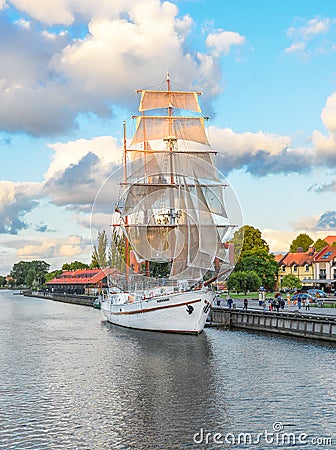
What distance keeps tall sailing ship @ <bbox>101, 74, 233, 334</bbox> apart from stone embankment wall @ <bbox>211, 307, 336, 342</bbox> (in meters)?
4.23

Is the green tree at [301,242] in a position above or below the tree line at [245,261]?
above

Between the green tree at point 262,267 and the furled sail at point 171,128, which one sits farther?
the green tree at point 262,267

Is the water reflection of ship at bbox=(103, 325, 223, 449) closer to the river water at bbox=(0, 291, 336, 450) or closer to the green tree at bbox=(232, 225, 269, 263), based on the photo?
the river water at bbox=(0, 291, 336, 450)

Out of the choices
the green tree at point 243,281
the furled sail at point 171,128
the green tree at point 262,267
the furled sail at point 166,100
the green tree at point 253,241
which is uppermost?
the furled sail at point 166,100

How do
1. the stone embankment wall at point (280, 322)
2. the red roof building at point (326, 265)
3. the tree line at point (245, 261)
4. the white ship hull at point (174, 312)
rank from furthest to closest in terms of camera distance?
the red roof building at point (326, 265) → the tree line at point (245, 261) → the white ship hull at point (174, 312) → the stone embankment wall at point (280, 322)

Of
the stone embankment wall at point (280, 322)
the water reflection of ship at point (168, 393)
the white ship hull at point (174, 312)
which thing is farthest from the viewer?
the white ship hull at point (174, 312)

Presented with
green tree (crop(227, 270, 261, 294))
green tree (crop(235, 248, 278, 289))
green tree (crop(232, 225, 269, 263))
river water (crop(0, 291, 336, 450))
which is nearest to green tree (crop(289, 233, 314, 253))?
green tree (crop(232, 225, 269, 263))

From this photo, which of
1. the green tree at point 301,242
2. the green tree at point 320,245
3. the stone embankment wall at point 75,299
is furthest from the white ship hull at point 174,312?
the green tree at point 301,242

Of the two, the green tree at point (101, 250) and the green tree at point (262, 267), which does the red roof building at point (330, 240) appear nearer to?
the green tree at point (262, 267)

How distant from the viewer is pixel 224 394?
94.5 ft

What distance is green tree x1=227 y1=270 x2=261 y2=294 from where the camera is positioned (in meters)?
101

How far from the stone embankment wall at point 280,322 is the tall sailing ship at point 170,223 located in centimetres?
423

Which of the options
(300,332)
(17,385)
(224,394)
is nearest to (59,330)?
(300,332)

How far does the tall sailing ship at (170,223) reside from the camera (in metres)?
57.7
